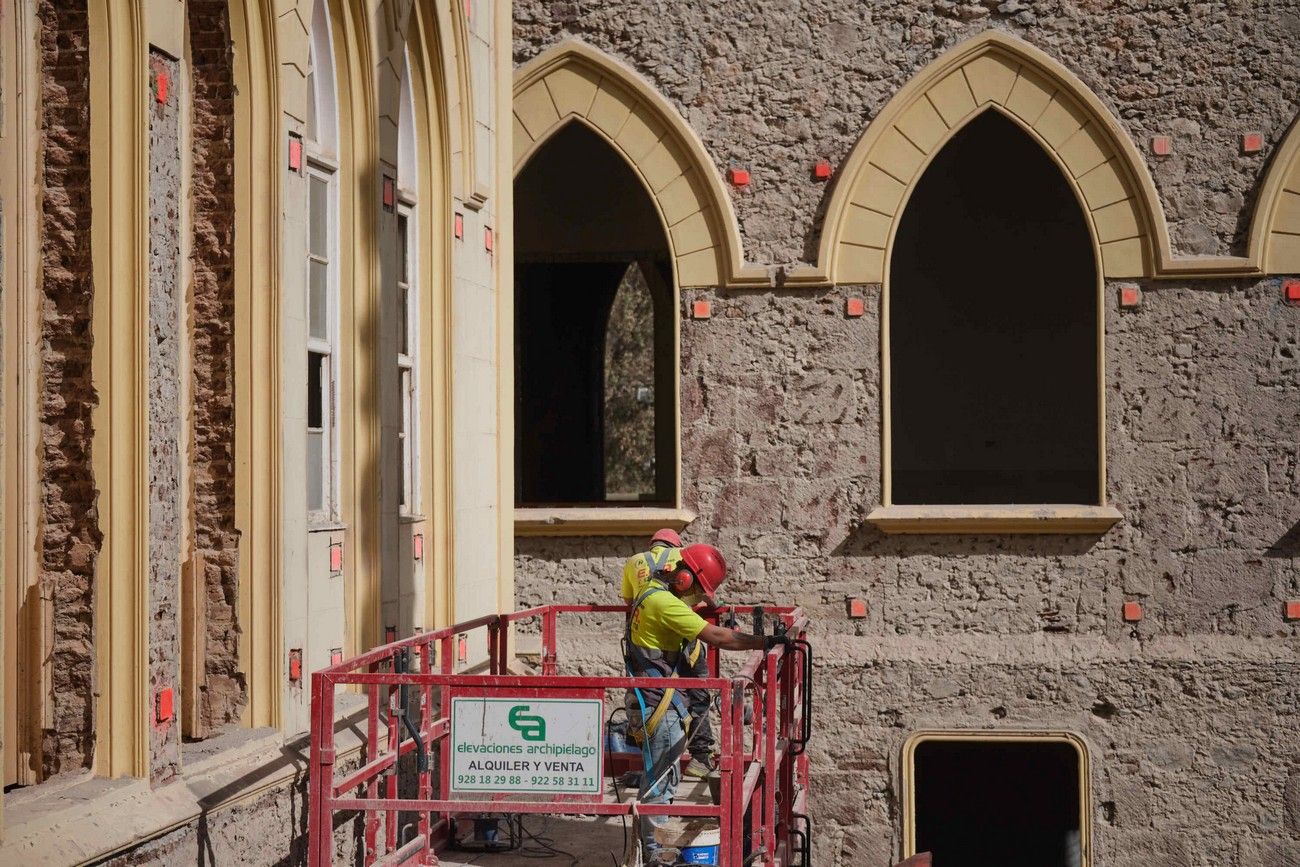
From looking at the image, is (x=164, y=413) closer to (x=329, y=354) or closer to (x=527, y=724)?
(x=527, y=724)

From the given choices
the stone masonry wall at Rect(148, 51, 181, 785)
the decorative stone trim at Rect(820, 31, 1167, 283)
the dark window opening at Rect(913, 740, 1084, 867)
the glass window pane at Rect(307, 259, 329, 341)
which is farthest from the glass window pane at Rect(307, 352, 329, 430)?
the dark window opening at Rect(913, 740, 1084, 867)

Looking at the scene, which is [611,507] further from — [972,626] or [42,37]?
[42,37]

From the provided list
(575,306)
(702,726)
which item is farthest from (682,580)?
(575,306)

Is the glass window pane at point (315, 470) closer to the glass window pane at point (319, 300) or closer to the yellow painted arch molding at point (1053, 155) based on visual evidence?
the glass window pane at point (319, 300)

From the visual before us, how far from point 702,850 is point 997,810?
8371 millimetres

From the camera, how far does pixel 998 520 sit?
488 inches

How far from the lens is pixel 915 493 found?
745 inches

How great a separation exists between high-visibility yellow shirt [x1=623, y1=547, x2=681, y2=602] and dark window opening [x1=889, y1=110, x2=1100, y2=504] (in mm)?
9103

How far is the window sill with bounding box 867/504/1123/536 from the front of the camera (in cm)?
1238

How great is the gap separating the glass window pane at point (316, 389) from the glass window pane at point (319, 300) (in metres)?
0.12

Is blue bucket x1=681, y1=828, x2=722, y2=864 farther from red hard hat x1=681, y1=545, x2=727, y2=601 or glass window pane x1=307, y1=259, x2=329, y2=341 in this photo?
glass window pane x1=307, y1=259, x2=329, y2=341

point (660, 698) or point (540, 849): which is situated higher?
point (660, 698)

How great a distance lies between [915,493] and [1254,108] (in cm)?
739

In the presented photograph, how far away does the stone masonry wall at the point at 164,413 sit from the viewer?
6.31 metres
